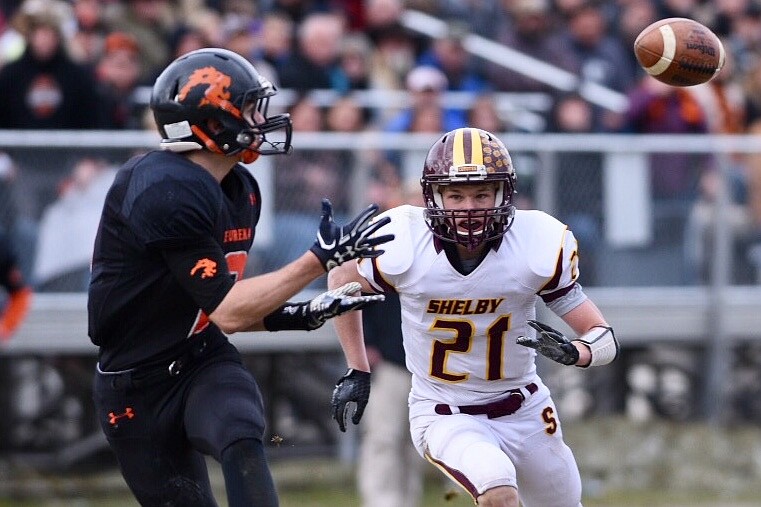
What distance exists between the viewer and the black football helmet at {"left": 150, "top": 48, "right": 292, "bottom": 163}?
498cm

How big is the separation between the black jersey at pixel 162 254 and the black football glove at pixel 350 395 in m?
→ 0.49

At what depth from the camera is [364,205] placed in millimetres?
8859

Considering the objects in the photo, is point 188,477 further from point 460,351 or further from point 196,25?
point 196,25

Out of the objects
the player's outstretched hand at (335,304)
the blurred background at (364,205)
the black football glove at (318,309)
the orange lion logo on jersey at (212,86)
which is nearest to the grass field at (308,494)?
the blurred background at (364,205)

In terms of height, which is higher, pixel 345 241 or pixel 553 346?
pixel 345 241

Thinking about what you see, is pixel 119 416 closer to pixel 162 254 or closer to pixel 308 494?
pixel 162 254

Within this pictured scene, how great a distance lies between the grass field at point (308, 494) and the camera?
8.85 m

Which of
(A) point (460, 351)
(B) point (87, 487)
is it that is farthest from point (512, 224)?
(B) point (87, 487)

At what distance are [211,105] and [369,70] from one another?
5.40 metres

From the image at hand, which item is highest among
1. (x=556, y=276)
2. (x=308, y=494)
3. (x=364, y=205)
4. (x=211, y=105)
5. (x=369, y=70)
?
(x=211, y=105)

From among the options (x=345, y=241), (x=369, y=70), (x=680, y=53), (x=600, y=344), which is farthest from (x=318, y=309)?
(x=369, y=70)

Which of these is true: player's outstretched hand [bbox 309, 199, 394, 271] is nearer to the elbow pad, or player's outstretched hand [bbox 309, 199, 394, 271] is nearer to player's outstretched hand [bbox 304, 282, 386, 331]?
player's outstretched hand [bbox 304, 282, 386, 331]

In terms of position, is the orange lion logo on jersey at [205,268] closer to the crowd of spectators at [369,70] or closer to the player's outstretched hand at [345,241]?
the player's outstretched hand at [345,241]

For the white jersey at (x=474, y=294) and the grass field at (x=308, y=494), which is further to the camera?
the grass field at (x=308, y=494)
